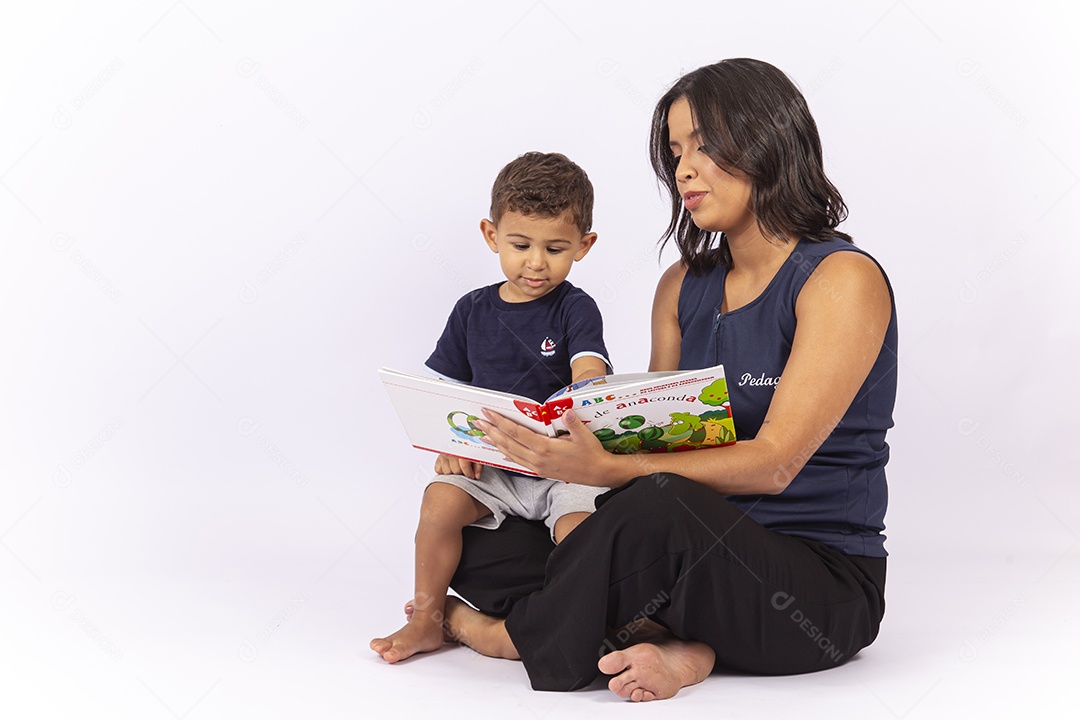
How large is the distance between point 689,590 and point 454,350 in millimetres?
1036

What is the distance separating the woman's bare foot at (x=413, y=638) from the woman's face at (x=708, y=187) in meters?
1.08

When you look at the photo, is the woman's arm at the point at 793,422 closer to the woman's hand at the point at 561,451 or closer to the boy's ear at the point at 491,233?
the woman's hand at the point at 561,451

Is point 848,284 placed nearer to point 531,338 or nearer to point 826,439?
point 826,439

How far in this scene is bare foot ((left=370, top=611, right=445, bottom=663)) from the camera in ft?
8.19

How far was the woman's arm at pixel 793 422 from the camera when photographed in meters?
2.17

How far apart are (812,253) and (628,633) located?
34.5 inches

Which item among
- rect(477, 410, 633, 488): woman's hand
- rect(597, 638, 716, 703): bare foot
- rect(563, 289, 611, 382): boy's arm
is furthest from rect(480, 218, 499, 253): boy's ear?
rect(597, 638, 716, 703): bare foot

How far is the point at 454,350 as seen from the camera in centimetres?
295

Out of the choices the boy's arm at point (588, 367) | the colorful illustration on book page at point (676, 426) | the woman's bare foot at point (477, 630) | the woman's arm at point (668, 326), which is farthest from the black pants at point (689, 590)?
the woman's arm at point (668, 326)

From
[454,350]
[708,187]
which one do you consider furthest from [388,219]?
[708,187]

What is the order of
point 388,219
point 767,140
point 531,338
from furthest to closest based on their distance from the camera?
point 388,219 → point 531,338 → point 767,140

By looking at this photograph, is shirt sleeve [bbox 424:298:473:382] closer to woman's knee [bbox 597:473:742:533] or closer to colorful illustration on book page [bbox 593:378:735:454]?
colorful illustration on book page [bbox 593:378:735:454]

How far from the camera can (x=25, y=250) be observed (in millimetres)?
3820

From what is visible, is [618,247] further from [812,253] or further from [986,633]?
[986,633]
